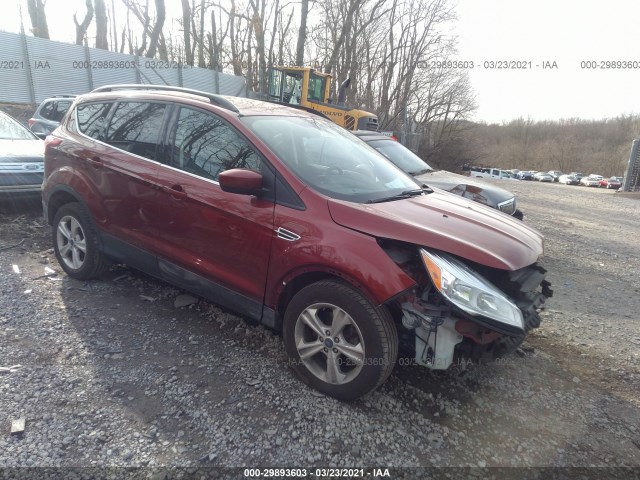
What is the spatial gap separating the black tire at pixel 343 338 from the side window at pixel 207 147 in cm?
102

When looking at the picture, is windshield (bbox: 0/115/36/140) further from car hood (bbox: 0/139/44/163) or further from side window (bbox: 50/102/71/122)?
side window (bbox: 50/102/71/122)

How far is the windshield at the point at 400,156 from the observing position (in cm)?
721

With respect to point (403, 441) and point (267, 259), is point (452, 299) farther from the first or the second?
point (267, 259)

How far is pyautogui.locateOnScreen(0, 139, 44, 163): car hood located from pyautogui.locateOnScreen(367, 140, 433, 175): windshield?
5.17 m

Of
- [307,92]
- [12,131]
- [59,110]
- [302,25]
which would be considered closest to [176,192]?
[12,131]

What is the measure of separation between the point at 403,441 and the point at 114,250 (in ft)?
9.53

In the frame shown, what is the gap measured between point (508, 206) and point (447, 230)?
439 cm

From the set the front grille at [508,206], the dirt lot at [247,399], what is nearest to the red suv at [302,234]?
the dirt lot at [247,399]

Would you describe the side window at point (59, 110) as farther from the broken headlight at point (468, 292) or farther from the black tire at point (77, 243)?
the broken headlight at point (468, 292)

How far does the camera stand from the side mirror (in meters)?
2.68

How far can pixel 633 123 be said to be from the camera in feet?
199

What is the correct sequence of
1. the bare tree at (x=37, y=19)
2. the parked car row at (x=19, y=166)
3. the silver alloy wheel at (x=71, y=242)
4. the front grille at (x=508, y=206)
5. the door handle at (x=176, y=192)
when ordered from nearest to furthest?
the door handle at (x=176, y=192), the silver alloy wheel at (x=71, y=242), the parked car row at (x=19, y=166), the front grille at (x=508, y=206), the bare tree at (x=37, y=19)

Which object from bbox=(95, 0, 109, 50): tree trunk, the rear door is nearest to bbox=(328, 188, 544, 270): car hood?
the rear door

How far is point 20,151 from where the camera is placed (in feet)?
19.6
